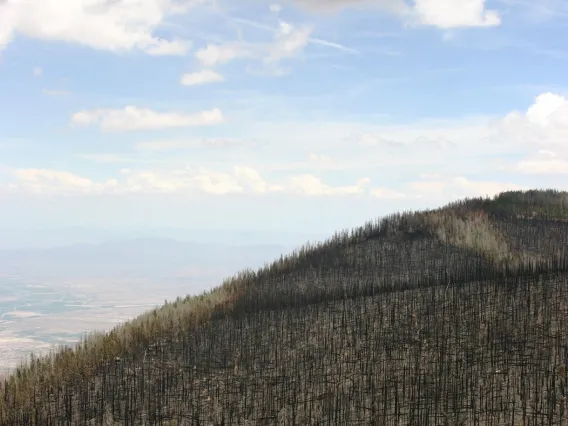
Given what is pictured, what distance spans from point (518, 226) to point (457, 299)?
36.4 feet

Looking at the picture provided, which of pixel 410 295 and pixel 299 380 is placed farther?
pixel 410 295

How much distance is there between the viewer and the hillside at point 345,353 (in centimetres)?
977

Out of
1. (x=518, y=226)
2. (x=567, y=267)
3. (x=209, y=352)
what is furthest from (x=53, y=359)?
(x=518, y=226)

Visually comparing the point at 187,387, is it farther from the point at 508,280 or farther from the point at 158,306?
the point at 158,306

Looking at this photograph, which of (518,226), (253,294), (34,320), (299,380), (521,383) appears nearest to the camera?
(521,383)

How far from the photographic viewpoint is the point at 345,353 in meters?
12.5

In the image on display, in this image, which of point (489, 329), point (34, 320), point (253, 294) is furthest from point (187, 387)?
point (34, 320)

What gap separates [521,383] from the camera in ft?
30.7

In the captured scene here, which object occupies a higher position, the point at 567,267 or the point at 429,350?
the point at 567,267

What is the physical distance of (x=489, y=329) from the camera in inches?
482

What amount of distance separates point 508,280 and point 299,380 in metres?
6.84

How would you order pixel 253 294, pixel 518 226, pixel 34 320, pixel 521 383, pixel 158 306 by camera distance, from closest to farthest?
pixel 521 383 → pixel 253 294 → pixel 158 306 → pixel 518 226 → pixel 34 320

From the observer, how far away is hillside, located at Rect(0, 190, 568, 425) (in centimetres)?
977

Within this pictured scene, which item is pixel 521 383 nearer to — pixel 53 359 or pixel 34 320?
pixel 53 359
